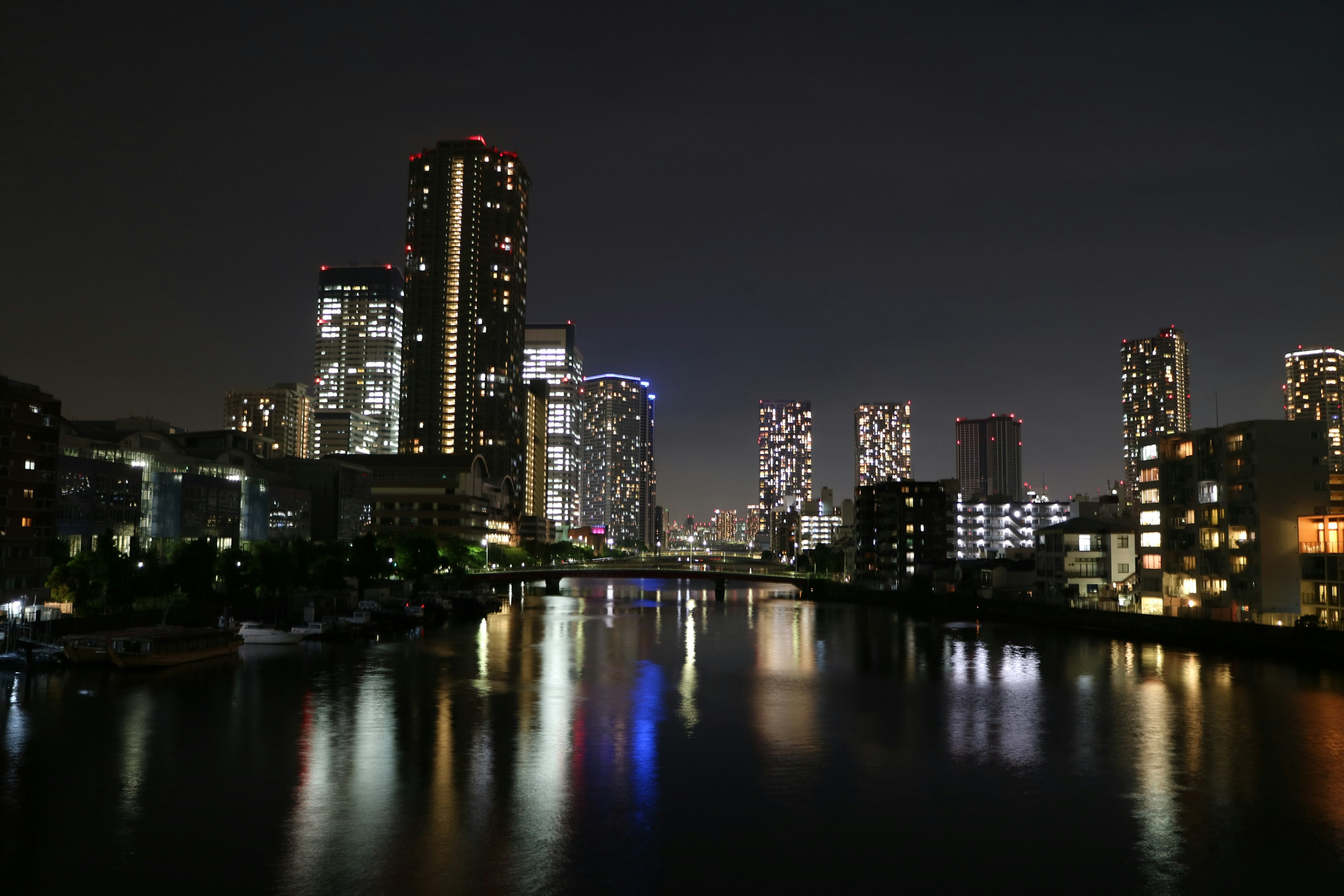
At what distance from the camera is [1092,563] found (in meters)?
112

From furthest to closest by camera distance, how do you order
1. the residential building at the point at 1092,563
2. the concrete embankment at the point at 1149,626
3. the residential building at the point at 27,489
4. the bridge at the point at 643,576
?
the bridge at the point at 643,576 → the residential building at the point at 1092,563 → the concrete embankment at the point at 1149,626 → the residential building at the point at 27,489

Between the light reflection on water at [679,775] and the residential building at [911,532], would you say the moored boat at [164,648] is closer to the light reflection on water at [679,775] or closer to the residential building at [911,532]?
the light reflection on water at [679,775]

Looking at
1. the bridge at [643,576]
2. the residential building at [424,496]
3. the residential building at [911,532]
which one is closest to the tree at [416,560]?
the bridge at [643,576]

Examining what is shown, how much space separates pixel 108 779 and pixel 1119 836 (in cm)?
3350

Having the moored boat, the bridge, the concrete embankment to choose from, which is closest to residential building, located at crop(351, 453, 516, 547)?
the bridge

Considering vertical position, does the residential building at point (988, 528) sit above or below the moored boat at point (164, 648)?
above

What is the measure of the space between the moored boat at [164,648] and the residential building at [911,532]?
11209cm

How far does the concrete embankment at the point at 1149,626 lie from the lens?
67.1 m

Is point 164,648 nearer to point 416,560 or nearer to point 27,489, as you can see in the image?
point 27,489

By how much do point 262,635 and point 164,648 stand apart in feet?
48.0

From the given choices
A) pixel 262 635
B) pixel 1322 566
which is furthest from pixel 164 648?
pixel 1322 566

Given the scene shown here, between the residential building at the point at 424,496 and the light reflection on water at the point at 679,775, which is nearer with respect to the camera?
the light reflection on water at the point at 679,775

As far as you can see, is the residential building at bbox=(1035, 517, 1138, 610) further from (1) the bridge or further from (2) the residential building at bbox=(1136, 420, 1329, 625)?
(1) the bridge

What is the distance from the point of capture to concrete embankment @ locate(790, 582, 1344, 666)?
67062 mm
